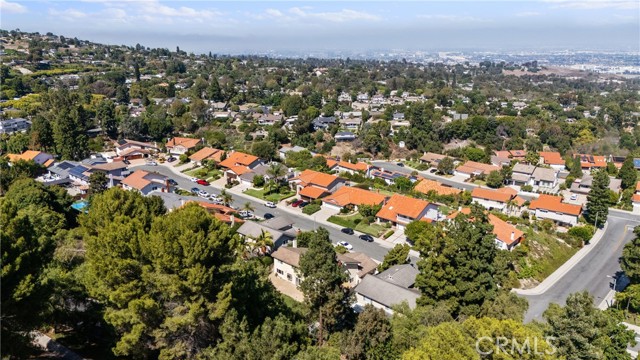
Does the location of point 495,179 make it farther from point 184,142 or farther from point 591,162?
point 184,142

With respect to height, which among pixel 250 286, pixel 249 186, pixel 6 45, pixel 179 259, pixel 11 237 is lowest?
pixel 249 186

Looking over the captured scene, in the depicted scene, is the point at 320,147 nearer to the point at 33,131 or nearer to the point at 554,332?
the point at 33,131

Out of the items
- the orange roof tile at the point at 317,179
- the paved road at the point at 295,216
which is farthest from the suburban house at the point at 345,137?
the paved road at the point at 295,216

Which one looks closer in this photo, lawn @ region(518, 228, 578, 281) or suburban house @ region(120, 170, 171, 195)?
lawn @ region(518, 228, 578, 281)

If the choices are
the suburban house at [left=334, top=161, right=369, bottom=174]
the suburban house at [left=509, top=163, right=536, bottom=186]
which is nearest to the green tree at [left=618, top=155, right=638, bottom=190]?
the suburban house at [left=509, top=163, right=536, bottom=186]

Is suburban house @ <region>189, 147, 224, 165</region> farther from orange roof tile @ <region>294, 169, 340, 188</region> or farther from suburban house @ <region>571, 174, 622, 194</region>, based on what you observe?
suburban house @ <region>571, 174, 622, 194</region>

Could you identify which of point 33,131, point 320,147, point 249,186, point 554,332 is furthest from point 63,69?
point 554,332

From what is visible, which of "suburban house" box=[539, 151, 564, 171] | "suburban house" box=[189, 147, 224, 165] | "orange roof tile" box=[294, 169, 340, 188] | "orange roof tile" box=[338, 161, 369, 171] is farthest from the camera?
"suburban house" box=[539, 151, 564, 171]
